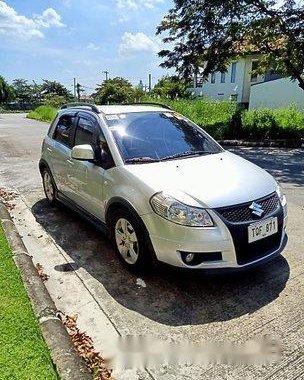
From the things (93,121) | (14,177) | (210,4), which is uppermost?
(210,4)

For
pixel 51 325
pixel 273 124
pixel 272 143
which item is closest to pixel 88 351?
pixel 51 325

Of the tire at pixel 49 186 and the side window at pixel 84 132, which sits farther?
the tire at pixel 49 186

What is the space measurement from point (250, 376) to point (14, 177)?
7546 mm

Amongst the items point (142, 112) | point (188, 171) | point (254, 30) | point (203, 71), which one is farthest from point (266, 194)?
point (203, 71)

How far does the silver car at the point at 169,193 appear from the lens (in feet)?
10.3

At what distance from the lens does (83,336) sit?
112 inches

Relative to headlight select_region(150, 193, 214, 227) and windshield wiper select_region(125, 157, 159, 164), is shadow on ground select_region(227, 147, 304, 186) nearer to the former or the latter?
windshield wiper select_region(125, 157, 159, 164)

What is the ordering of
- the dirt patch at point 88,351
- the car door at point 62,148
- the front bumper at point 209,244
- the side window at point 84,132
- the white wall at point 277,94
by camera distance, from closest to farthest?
the dirt patch at point 88,351 → the front bumper at point 209,244 → the side window at point 84,132 → the car door at point 62,148 → the white wall at point 277,94

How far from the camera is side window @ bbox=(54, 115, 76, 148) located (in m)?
5.09

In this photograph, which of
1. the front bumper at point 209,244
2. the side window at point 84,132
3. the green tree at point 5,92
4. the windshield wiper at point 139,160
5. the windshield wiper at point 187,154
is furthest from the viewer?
the green tree at point 5,92

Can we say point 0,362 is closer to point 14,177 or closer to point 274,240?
point 274,240

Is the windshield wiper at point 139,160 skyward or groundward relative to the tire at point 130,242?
skyward

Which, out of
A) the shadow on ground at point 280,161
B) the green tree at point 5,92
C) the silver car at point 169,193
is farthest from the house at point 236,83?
the green tree at point 5,92

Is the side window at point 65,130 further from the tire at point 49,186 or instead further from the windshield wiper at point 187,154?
the windshield wiper at point 187,154
